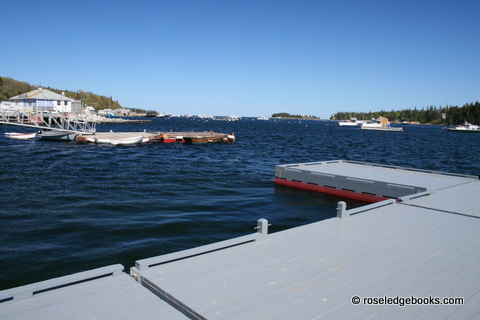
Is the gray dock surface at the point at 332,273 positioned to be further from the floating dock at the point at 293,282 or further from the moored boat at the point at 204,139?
the moored boat at the point at 204,139

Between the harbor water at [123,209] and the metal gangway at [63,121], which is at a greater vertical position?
the metal gangway at [63,121]

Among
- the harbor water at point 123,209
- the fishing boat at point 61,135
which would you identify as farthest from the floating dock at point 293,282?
the fishing boat at point 61,135

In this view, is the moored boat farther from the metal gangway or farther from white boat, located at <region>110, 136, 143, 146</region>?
the metal gangway

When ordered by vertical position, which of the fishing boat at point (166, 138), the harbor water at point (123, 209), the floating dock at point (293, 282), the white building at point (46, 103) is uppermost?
the white building at point (46, 103)

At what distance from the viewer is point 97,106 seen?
189875mm

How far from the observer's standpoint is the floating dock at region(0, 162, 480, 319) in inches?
183

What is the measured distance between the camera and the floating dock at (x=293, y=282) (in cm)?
466

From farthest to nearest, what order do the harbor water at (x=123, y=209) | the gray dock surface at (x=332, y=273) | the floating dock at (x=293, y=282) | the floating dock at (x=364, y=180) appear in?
the floating dock at (x=364, y=180) < the harbor water at (x=123, y=209) < the gray dock surface at (x=332, y=273) < the floating dock at (x=293, y=282)

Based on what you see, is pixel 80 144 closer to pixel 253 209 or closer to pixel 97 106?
pixel 253 209

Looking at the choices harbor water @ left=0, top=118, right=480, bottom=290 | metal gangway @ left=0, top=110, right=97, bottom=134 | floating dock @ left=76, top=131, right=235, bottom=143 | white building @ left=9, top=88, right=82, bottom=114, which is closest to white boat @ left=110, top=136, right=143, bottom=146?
floating dock @ left=76, top=131, right=235, bottom=143

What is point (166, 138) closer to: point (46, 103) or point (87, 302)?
point (46, 103)

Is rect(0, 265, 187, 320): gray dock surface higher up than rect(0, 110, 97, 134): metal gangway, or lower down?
lower down

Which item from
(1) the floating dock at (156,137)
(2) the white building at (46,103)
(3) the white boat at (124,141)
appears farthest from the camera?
(2) the white building at (46,103)

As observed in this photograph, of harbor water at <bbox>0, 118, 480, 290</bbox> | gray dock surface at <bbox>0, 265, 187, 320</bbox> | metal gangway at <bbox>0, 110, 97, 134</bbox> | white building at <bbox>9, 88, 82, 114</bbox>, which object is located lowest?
harbor water at <bbox>0, 118, 480, 290</bbox>
